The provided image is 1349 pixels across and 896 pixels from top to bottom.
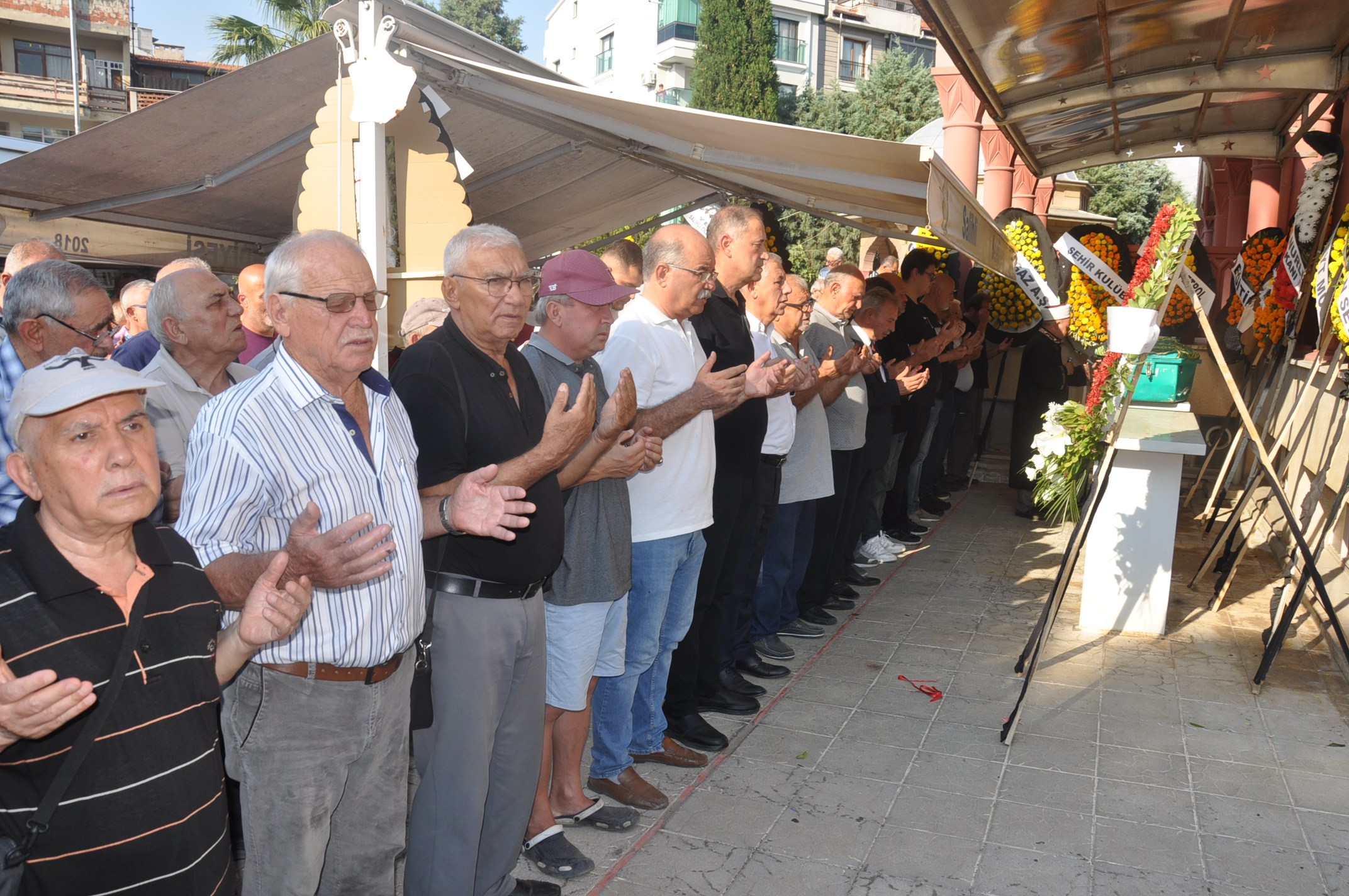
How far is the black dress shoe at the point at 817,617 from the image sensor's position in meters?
6.25

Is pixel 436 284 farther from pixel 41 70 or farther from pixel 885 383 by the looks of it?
pixel 41 70

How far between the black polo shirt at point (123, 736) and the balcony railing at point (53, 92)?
3714cm

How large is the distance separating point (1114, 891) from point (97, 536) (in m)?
3.22

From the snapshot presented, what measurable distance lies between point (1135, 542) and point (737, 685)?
2.77 m

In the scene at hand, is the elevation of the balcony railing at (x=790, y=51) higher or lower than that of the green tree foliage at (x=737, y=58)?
higher

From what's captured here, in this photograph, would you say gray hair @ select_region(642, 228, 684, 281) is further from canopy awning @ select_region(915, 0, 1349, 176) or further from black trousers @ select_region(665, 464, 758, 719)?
canopy awning @ select_region(915, 0, 1349, 176)

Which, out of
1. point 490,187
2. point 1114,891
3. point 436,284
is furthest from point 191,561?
point 490,187

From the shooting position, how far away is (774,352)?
536 cm

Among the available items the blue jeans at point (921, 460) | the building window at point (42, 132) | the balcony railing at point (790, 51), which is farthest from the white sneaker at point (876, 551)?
the balcony railing at point (790, 51)

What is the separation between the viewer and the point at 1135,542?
6.15 metres

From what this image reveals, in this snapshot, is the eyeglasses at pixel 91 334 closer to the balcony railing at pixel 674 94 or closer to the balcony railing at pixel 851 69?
the balcony railing at pixel 674 94

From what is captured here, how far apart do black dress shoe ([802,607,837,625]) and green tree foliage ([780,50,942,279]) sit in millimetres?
25279

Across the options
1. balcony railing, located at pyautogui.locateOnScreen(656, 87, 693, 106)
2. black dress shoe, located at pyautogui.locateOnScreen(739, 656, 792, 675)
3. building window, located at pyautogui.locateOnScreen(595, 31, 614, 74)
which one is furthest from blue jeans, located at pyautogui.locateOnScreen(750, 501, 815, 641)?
building window, located at pyautogui.locateOnScreen(595, 31, 614, 74)

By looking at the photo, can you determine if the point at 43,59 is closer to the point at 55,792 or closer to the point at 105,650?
the point at 105,650
